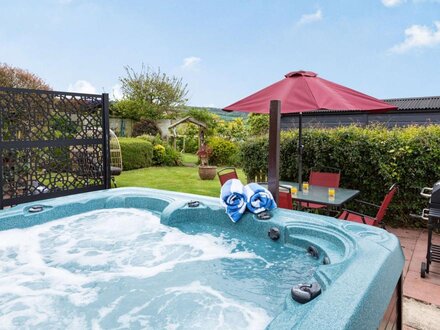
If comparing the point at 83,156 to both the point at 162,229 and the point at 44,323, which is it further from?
the point at 44,323

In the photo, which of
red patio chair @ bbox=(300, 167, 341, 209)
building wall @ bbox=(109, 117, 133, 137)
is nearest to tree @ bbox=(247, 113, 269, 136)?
building wall @ bbox=(109, 117, 133, 137)

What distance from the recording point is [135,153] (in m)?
11.1

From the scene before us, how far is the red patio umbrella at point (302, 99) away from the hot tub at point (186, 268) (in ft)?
2.68

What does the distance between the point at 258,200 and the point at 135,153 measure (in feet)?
27.6

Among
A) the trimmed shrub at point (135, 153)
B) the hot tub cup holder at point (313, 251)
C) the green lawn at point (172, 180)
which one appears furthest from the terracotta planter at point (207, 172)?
the hot tub cup holder at point (313, 251)

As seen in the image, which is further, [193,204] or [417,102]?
[417,102]

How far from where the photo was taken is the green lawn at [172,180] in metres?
→ 7.94

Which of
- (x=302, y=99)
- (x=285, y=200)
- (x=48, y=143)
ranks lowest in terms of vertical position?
(x=285, y=200)

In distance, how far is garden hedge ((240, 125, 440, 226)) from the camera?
15.3 feet

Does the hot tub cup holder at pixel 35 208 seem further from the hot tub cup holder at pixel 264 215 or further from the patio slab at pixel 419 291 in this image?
the patio slab at pixel 419 291

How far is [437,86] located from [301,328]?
43.3 feet

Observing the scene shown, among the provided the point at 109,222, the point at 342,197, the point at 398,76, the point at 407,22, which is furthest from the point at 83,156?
the point at 407,22

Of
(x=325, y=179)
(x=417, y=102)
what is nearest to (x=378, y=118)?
(x=417, y=102)

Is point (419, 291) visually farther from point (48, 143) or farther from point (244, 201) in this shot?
point (48, 143)
